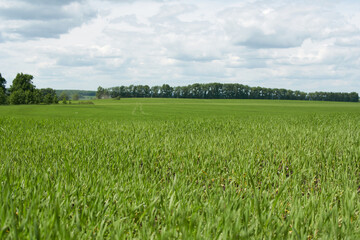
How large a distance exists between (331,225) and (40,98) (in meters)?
95.6

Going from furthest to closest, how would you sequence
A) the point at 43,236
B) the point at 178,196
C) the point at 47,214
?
the point at 178,196, the point at 47,214, the point at 43,236

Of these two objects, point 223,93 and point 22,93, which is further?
point 223,93

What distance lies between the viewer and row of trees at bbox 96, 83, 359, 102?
16938 cm

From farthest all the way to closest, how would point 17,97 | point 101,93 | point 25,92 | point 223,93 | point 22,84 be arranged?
point 101,93 → point 223,93 → point 22,84 → point 25,92 → point 17,97

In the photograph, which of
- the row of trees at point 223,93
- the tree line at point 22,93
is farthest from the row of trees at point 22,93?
the row of trees at point 223,93

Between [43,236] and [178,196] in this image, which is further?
[178,196]

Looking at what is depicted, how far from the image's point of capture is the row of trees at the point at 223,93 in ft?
556

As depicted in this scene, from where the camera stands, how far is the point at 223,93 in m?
174

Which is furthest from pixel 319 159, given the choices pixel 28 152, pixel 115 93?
pixel 115 93

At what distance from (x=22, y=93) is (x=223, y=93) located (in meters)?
Result: 116

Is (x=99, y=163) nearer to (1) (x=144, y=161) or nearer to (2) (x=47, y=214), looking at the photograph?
(1) (x=144, y=161)

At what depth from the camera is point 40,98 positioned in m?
87.1

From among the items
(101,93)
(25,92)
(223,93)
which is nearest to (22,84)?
(25,92)

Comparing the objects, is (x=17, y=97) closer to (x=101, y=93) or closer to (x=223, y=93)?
(x=101, y=93)
